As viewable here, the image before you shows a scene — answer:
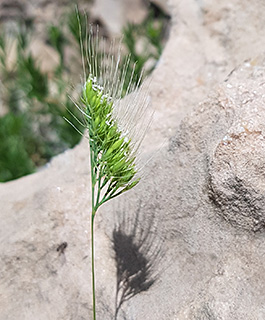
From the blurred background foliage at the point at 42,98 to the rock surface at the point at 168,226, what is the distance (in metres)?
0.71

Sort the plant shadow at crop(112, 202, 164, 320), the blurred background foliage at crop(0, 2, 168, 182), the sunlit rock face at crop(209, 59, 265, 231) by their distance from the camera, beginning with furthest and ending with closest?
the blurred background foliage at crop(0, 2, 168, 182) → the plant shadow at crop(112, 202, 164, 320) → the sunlit rock face at crop(209, 59, 265, 231)

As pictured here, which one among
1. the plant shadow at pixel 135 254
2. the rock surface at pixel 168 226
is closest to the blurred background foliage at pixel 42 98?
the rock surface at pixel 168 226

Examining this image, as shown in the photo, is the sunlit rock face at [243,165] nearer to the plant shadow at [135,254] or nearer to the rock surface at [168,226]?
the rock surface at [168,226]

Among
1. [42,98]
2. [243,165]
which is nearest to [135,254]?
[243,165]

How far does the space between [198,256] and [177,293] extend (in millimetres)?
105

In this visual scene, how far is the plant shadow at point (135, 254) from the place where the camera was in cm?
130

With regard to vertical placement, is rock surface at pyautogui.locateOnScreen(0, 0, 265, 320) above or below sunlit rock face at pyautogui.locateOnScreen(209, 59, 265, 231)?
below

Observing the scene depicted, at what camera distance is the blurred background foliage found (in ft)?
7.70

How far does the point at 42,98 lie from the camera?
8.48ft

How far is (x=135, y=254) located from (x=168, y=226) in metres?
0.13

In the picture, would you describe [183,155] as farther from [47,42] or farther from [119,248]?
[47,42]

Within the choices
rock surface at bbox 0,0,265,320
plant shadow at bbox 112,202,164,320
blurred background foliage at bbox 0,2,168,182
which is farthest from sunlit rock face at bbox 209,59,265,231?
blurred background foliage at bbox 0,2,168,182

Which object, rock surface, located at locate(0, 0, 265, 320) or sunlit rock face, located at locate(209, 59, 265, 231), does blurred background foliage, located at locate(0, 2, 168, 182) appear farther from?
sunlit rock face, located at locate(209, 59, 265, 231)

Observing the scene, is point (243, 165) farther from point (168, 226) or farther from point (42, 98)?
point (42, 98)
